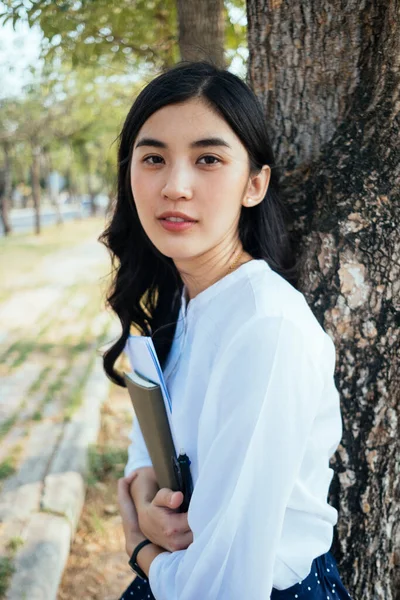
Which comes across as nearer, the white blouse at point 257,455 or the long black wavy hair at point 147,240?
the white blouse at point 257,455

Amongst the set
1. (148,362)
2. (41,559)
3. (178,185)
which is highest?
(178,185)

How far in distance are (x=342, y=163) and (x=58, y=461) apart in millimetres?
2895

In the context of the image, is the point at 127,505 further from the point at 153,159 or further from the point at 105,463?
the point at 105,463

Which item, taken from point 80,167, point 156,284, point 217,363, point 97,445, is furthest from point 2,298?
point 80,167

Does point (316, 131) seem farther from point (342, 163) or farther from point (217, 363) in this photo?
point (217, 363)

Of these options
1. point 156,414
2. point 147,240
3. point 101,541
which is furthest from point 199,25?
point 101,541

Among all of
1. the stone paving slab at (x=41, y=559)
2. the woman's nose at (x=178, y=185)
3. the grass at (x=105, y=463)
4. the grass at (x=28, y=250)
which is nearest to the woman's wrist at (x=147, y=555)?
the woman's nose at (x=178, y=185)

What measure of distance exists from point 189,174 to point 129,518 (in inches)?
39.5

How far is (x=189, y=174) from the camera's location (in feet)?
4.68

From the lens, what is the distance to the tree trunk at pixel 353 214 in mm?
1711

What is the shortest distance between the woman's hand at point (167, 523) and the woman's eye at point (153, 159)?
0.84 metres

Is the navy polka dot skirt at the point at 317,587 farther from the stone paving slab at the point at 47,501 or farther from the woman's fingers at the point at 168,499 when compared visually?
the stone paving slab at the point at 47,501

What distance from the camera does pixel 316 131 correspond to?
1900 mm

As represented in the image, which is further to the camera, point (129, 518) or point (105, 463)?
point (105, 463)
